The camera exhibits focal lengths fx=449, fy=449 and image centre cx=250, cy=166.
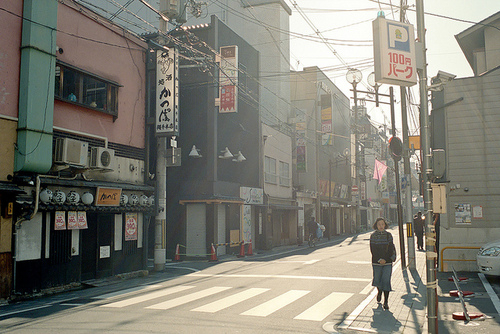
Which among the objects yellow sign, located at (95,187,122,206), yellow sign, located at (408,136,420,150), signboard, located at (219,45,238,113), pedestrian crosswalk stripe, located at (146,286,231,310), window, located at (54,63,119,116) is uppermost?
signboard, located at (219,45,238,113)

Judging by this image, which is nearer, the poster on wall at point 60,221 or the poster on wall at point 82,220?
the poster on wall at point 60,221

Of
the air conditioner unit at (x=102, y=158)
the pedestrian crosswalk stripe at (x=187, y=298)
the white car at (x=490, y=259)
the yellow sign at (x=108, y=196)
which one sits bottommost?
the pedestrian crosswalk stripe at (x=187, y=298)

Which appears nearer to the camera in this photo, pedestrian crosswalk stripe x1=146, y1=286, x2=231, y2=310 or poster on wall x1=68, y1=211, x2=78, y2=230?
pedestrian crosswalk stripe x1=146, y1=286, x2=231, y2=310

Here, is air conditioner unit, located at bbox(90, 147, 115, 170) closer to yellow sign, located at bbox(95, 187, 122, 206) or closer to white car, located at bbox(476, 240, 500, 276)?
yellow sign, located at bbox(95, 187, 122, 206)

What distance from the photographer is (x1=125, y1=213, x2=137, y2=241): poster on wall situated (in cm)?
1685

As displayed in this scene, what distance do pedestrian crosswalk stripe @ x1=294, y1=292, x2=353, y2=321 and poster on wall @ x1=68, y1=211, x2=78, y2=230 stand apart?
8079 millimetres

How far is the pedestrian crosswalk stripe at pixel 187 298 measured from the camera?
10211mm

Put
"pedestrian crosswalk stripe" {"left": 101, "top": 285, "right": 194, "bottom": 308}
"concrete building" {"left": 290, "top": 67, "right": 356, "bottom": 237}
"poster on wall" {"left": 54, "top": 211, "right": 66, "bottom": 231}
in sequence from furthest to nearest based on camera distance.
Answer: "concrete building" {"left": 290, "top": 67, "right": 356, "bottom": 237}, "poster on wall" {"left": 54, "top": 211, "right": 66, "bottom": 231}, "pedestrian crosswalk stripe" {"left": 101, "top": 285, "right": 194, "bottom": 308}

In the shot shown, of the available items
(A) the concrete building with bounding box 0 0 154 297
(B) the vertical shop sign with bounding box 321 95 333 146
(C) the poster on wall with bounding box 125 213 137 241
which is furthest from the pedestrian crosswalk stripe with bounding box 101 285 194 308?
(B) the vertical shop sign with bounding box 321 95 333 146

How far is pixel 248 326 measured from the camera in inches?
323

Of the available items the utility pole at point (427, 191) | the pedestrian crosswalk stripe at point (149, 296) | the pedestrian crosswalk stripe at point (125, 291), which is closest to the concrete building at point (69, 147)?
the pedestrian crosswalk stripe at point (125, 291)

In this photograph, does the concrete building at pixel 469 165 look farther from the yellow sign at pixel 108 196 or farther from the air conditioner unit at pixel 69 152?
the air conditioner unit at pixel 69 152

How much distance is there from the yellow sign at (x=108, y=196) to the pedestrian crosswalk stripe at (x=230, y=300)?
6102 mm

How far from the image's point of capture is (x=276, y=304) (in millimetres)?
10242
